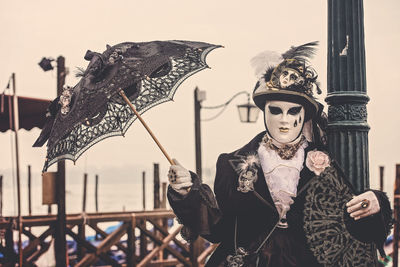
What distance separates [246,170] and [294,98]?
0.61 metres

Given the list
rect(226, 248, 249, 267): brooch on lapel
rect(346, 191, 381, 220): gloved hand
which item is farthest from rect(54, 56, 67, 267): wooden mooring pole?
rect(346, 191, 381, 220): gloved hand

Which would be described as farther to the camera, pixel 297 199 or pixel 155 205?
pixel 155 205

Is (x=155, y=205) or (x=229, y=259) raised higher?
(x=229, y=259)

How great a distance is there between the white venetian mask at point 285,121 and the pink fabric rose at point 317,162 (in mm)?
184

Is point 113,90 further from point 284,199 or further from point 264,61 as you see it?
point 284,199

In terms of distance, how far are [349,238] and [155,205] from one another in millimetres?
11710

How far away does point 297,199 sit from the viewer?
169 inches

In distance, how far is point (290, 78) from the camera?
171 inches

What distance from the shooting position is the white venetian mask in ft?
14.2

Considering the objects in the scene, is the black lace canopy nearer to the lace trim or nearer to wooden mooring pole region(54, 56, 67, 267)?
the lace trim

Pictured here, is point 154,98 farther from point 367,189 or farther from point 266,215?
point 367,189

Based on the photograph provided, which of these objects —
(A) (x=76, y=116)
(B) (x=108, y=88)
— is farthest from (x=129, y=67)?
(A) (x=76, y=116)

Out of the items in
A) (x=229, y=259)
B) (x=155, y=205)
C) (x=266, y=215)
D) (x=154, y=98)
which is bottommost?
(x=155, y=205)

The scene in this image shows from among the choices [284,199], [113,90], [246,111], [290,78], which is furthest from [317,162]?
[246,111]
